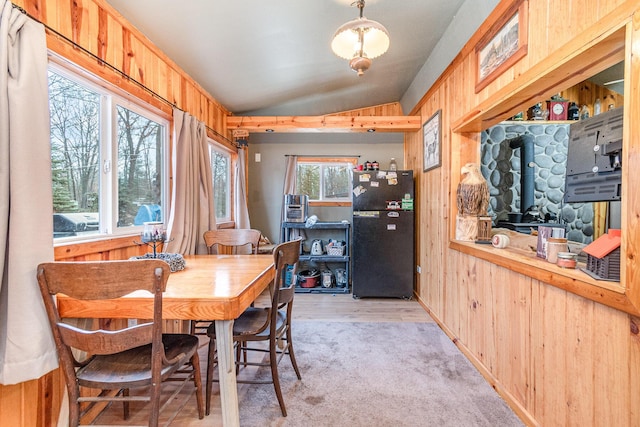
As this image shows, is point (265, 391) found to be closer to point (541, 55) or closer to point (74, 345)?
point (74, 345)

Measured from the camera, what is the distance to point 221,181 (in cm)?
380

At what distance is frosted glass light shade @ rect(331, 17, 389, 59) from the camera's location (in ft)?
5.44

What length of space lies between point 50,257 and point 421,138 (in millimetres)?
3475

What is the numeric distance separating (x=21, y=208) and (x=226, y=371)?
3.43 feet

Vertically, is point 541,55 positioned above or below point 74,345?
above

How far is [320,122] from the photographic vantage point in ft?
11.3

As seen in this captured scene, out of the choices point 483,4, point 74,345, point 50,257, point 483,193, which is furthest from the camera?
point 483,193

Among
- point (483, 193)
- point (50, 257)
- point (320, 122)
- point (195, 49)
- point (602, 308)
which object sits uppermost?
point (195, 49)

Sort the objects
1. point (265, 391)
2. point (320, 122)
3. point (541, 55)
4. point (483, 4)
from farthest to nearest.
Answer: point (320, 122)
point (483, 4)
point (265, 391)
point (541, 55)

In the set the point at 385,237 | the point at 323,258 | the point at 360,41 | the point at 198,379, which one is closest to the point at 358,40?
the point at 360,41

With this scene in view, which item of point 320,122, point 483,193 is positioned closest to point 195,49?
point 320,122

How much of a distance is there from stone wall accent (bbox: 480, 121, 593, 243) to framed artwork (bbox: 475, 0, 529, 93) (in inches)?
70.2

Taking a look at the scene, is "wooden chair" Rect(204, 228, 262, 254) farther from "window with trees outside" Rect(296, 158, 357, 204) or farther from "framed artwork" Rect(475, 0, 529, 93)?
"window with trees outside" Rect(296, 158, 357, 204)

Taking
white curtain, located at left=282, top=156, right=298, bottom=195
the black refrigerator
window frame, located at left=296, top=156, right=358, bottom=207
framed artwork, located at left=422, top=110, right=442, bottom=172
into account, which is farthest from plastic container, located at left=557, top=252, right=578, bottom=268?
white curtain, located at left=282, top=156, right=298, bottom=195
